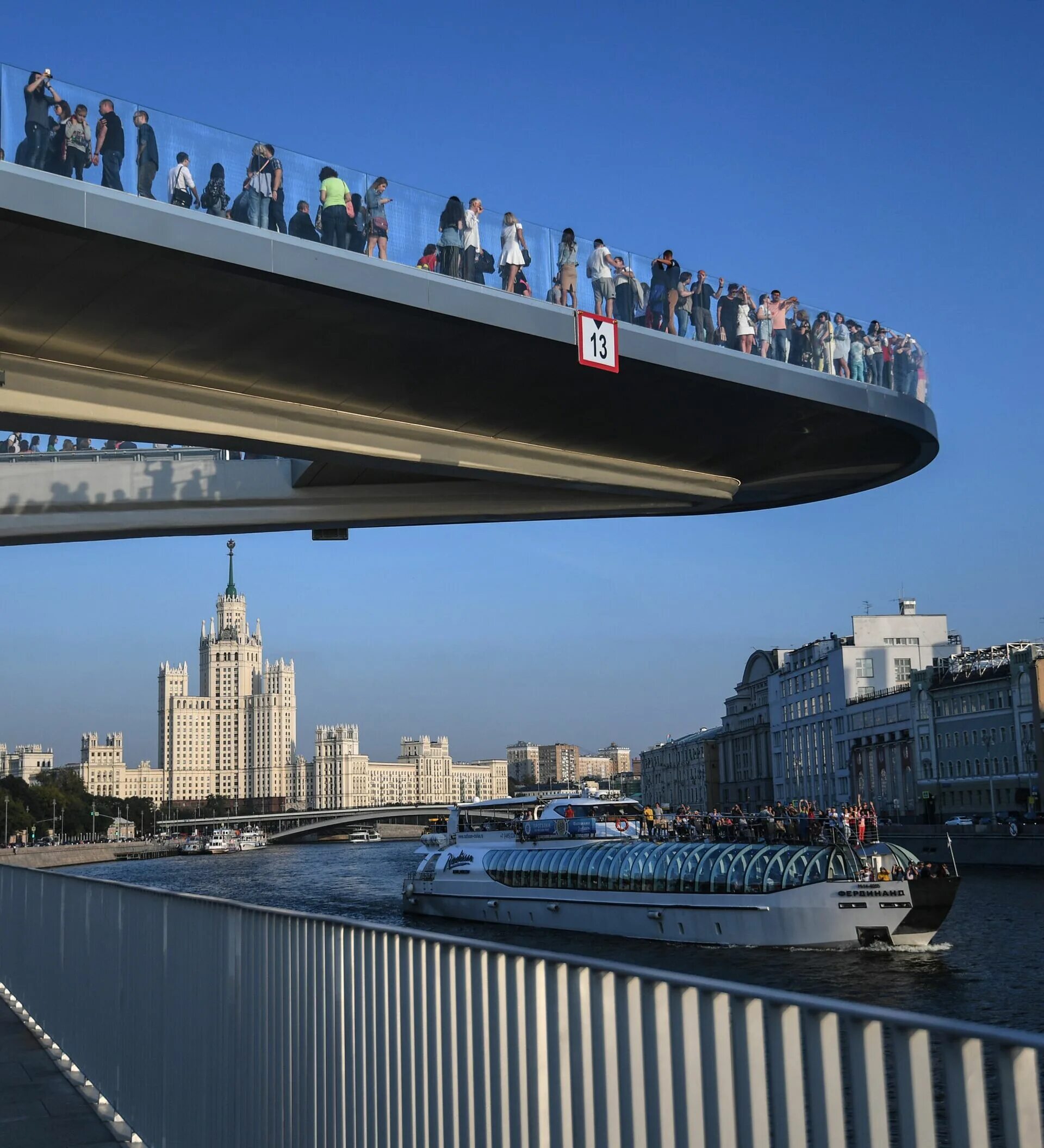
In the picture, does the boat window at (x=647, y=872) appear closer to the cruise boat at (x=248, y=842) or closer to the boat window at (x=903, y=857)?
the boat window at (x=903, y=857)

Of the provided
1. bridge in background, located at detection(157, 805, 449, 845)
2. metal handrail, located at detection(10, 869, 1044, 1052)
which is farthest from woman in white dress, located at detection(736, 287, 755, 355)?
bridge in background, located at detection(157, 805, 449, 845)

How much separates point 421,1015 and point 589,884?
3440cm

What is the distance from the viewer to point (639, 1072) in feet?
10.8

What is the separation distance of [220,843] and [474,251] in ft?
388

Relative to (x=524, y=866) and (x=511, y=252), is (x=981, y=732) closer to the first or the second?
(x=524, y=866)

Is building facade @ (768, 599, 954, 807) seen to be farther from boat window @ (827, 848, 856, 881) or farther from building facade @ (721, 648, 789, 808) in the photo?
boat window @ (827, 848, 856, 881)

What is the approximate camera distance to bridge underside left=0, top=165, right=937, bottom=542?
45.2 feet

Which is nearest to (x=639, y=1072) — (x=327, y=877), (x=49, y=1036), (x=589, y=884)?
(x=49, y=1036)

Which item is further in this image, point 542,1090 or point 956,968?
point 956,968

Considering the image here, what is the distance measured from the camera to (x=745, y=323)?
17.7m

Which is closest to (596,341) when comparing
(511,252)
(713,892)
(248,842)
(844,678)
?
(511,252)

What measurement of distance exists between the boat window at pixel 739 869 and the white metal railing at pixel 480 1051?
89.4 ft

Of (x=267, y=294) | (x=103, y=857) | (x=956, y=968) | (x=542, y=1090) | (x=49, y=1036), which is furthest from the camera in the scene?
(x=103, y=857)

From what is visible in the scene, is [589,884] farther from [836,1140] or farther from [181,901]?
[836,1140]
